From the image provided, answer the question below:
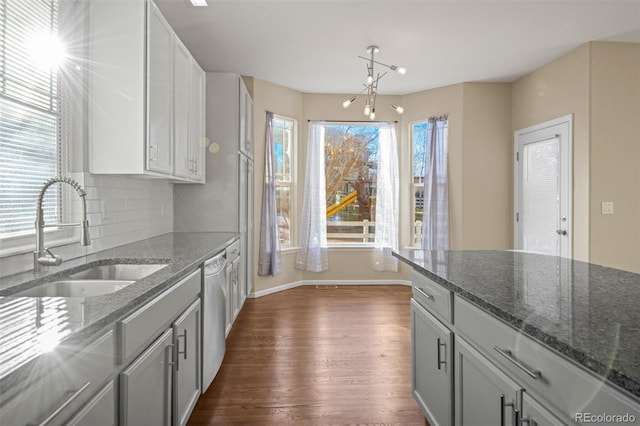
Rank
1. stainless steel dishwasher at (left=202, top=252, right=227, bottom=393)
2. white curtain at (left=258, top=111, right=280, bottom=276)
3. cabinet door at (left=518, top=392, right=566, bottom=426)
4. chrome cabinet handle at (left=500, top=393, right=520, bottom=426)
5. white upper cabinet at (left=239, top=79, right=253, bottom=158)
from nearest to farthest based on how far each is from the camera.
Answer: cabinet door at (left=518, top=392, right=566, bottom=426), chrome cabinet handle at (left=500, top=393, right=520, bottom=426), stainless steel dishwasher at (left=202, top=252, right=227, bottom=393), white upper cabinet at (left=239, top=79, right=253, bottom=158), white curtain at (left=258, top=111, right=280, bottom=276)

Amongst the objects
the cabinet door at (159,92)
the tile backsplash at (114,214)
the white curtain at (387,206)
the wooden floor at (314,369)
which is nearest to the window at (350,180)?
the white curtain at (387,206)

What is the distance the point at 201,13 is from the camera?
10.8 ft

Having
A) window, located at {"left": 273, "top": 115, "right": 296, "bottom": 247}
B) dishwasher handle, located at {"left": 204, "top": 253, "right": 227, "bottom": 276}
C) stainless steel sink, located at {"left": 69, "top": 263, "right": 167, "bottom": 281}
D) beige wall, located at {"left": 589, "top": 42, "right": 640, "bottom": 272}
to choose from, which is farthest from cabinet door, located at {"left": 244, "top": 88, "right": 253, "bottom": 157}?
beige wall, located at {"left": 589, "top": 42, "right": 640, "bottom": 272}

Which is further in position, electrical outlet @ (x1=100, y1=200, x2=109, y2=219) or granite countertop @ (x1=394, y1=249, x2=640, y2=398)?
electrical outlet @ (x1=100, y1=200, x2=109, y2=219)

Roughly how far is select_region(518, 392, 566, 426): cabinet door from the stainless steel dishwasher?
69.8 inches

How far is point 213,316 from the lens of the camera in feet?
8.38

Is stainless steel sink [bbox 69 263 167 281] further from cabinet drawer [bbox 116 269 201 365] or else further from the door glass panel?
the door glass panel

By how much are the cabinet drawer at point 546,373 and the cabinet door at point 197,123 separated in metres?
2.64

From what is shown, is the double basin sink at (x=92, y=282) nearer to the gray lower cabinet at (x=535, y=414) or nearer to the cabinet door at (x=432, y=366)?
the cabinet door at (x=432, y=366)

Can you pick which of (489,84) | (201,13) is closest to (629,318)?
(201,13)

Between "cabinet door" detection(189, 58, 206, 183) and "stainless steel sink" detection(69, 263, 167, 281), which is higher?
"cabinet door" detection(189, 58, 206, 183)

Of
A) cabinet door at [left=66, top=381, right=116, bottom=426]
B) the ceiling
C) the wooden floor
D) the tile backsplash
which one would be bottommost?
the wooden floor

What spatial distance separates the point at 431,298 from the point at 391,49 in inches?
121

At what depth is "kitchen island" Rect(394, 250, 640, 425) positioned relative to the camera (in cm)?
82
